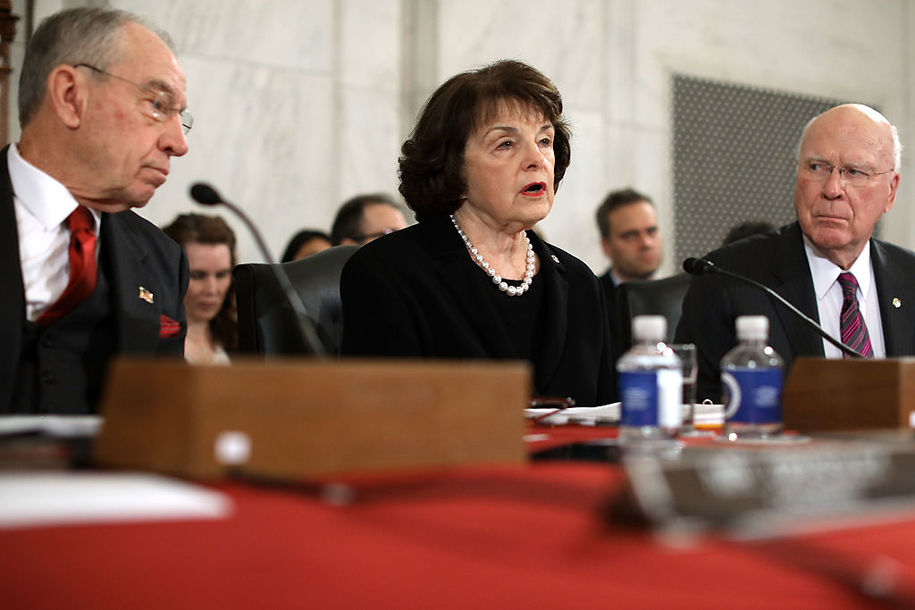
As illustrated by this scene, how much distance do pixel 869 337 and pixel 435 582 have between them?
2.19 metres

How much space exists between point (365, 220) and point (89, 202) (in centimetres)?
207

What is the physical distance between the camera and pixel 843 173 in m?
2.90

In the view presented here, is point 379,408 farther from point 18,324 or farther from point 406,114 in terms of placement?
point 406,114

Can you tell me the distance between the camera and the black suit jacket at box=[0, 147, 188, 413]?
1714mm

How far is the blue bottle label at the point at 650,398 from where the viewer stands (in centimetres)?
119

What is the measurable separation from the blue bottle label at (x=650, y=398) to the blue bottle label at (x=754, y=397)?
0.11 metres

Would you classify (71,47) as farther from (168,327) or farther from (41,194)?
(168,327)

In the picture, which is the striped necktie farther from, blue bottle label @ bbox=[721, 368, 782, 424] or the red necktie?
the red necktie

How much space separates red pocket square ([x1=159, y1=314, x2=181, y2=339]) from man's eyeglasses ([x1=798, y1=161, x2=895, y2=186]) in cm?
175

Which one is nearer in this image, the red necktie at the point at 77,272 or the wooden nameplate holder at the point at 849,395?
the wooden nameplate holder at the point at 849,395

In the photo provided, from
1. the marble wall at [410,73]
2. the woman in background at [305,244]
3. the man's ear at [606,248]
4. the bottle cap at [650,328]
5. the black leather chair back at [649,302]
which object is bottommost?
the bottle cap at [650,328]

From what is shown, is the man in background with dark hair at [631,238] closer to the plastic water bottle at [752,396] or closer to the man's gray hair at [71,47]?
the man's gray hair at [71,47]

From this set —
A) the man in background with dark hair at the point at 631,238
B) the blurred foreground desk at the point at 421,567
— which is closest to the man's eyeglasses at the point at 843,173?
the man in background with dark hair at the point at 631,238

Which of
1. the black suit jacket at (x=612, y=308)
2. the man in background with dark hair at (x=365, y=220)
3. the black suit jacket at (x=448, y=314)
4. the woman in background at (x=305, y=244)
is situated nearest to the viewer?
the black suit jacket at (x=448, y=314)
